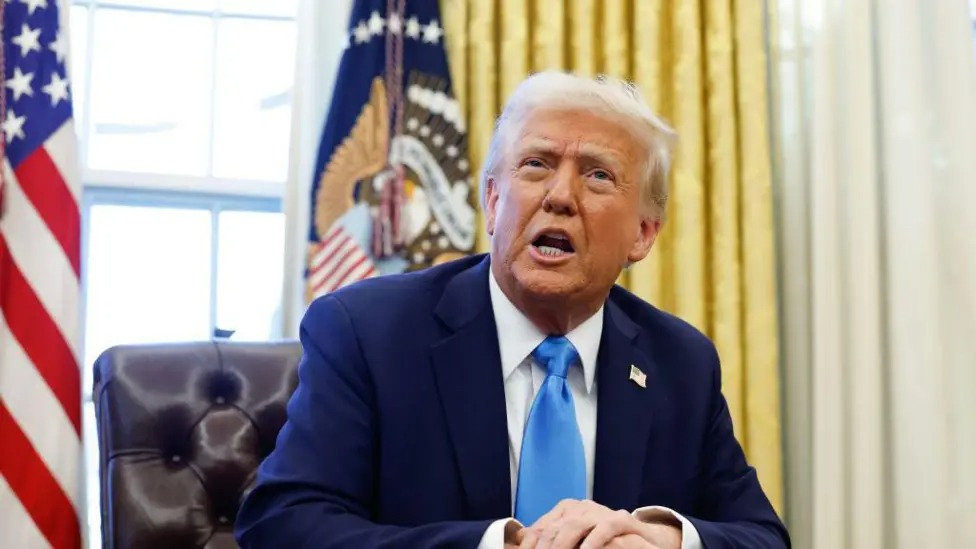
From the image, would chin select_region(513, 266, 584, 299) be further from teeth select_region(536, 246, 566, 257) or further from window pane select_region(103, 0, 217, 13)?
window pane select_region(103, 0, 217, 13)

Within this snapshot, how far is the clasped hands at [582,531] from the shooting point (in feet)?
5.34

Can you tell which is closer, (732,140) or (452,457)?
(452,457)

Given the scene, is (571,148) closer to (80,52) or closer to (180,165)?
(180,165)

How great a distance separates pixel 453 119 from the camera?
326 cm

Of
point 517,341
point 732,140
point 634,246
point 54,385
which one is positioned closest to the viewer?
point 517,341

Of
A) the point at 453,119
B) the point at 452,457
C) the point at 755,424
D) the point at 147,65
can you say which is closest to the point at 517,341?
the point at 452,457

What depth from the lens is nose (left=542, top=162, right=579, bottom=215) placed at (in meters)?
1.97

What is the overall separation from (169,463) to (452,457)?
645 millimetres

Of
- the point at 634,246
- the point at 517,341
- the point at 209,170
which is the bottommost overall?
the point at 517,341

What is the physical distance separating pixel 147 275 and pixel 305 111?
0.70 metres

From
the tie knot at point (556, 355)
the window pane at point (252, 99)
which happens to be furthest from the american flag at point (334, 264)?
the tie knot at point (556, 355)

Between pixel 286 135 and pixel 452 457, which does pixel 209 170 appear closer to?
pixel 286 135

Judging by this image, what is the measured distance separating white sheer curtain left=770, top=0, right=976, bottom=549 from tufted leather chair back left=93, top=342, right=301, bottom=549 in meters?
1.78

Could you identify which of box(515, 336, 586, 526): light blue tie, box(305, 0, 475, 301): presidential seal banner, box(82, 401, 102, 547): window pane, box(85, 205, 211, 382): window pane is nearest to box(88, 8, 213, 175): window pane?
box(85, 205, 211, 382): window pane
